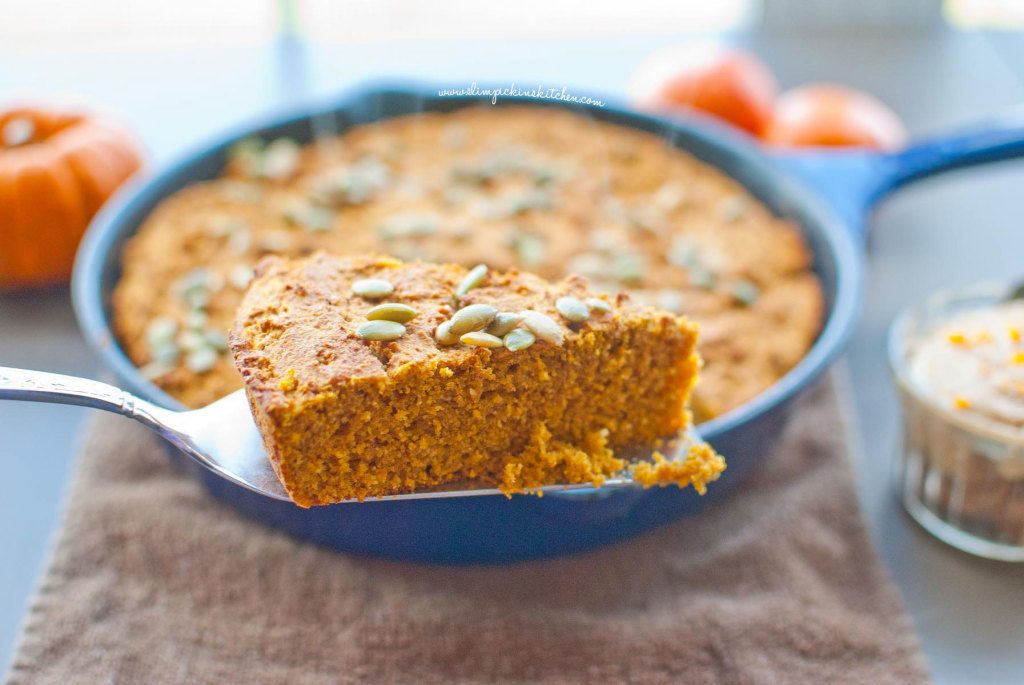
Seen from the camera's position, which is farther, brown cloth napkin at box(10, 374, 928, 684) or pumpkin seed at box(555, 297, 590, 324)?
brown cloth napkin at box(10, 374, 928, 684)

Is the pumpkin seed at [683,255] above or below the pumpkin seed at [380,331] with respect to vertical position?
below

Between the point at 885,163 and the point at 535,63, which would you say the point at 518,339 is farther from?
the point at 535,63

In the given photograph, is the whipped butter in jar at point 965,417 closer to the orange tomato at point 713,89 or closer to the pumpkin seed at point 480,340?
the pumpkin seed at point 480,340

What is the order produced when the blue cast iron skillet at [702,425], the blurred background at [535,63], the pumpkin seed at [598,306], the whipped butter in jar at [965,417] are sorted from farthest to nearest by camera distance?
the blurred background at [535,63], the whipped butter in jar at [965,417], the blue cast iron skillet at [702,425], the pumpkin seed at [598,306]

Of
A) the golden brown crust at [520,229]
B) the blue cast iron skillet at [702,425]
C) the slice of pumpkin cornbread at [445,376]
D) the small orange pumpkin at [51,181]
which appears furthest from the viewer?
the small orange pumpkin at [51,181]

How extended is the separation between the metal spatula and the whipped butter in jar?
0.60 m

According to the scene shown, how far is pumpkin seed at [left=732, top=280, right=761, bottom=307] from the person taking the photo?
1.99 metres

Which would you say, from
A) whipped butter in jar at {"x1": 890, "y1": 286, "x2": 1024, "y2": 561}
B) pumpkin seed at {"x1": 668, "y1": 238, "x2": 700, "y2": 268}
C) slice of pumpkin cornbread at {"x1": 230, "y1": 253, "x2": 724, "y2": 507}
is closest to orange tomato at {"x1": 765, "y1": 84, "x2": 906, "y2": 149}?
pumpkin seed at {"x1": 668, "y1": 238, "x2": 700, "y2": 268}

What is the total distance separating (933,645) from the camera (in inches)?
64.2

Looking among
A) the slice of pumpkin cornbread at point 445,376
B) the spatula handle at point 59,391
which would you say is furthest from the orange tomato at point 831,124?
the spatula handle at point 59,391

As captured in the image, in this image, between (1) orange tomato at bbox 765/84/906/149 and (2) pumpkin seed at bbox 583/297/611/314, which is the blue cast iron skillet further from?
(1) orange tomato at bbox 765/84/906/149

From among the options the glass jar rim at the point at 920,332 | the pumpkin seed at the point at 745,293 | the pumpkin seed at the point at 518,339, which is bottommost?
the pumpkin seed at the point at 745,293

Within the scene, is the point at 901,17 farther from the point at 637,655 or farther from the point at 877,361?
the point at 637,655

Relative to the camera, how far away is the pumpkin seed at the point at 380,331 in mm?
1308
